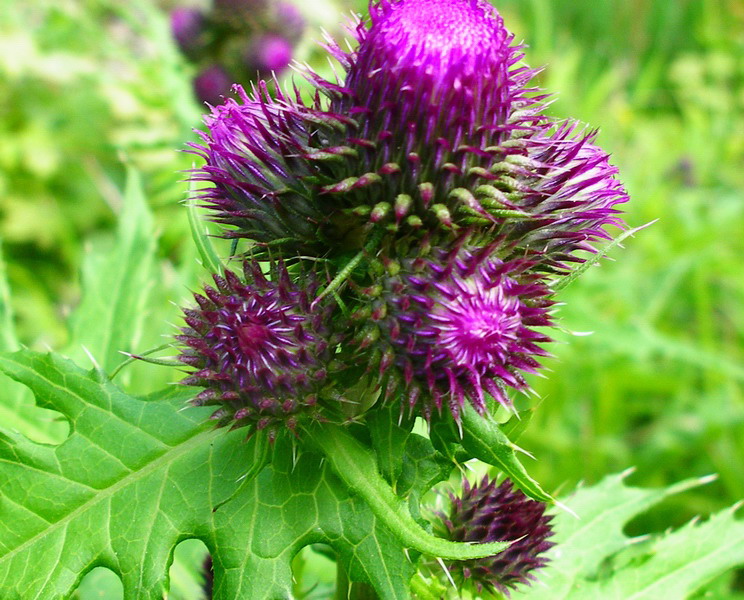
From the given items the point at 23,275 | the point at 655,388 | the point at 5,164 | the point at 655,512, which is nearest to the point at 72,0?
the point at 5,164

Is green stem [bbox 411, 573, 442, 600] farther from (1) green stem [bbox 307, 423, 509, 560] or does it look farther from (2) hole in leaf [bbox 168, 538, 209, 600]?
(2) hole in leaf [bbox 168, 538, 209, 600]

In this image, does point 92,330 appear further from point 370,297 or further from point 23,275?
point 23,275

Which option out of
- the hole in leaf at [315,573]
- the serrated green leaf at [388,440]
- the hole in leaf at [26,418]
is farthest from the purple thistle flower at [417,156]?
the hole in leaf at [26,418]

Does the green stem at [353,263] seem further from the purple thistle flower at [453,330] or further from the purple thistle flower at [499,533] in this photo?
the purple thistle flower at [499,533]

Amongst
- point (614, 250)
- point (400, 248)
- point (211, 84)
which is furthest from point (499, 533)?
point (211, 84)

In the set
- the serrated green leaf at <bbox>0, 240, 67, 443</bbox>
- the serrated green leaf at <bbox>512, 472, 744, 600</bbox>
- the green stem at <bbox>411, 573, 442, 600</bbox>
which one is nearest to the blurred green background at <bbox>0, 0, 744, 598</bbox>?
the serrated green leaf at <bbox>0, 240, 67, 443</bbox>
